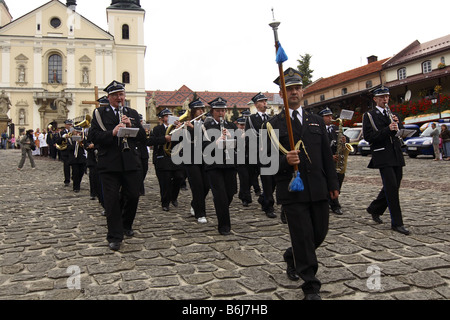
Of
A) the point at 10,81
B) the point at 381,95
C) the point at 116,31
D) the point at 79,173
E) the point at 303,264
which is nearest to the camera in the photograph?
the point at 303,264

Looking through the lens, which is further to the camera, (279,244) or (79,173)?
(79,173)

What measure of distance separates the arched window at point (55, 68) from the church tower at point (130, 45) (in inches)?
306

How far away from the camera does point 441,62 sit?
3600 cm

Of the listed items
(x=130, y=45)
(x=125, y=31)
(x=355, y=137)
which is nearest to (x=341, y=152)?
(x=355, y=137)

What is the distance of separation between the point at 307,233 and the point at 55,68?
61574mm

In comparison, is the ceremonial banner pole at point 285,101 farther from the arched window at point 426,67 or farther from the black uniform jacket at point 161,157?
the arched window at point 426,67

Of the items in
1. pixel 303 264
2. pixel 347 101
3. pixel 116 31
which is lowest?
pixel 303 264

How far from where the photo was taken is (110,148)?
5.58 m

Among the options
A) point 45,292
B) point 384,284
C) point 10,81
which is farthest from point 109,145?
point 10,81

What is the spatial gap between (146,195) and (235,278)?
6.92 metres

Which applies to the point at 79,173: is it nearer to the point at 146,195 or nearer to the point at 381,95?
the point at 146,195

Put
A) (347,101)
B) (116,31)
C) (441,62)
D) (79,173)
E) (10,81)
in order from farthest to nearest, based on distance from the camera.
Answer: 1. (116,31)
2. (10,81)
3. (347,101)
4. (441,62)
5. (79,173)

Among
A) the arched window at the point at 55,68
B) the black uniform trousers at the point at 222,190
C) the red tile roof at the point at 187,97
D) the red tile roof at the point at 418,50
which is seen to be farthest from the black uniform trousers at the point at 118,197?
the red tile roof at the point at 187,97

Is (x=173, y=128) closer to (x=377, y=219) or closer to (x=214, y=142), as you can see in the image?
(x=214, y=142)
